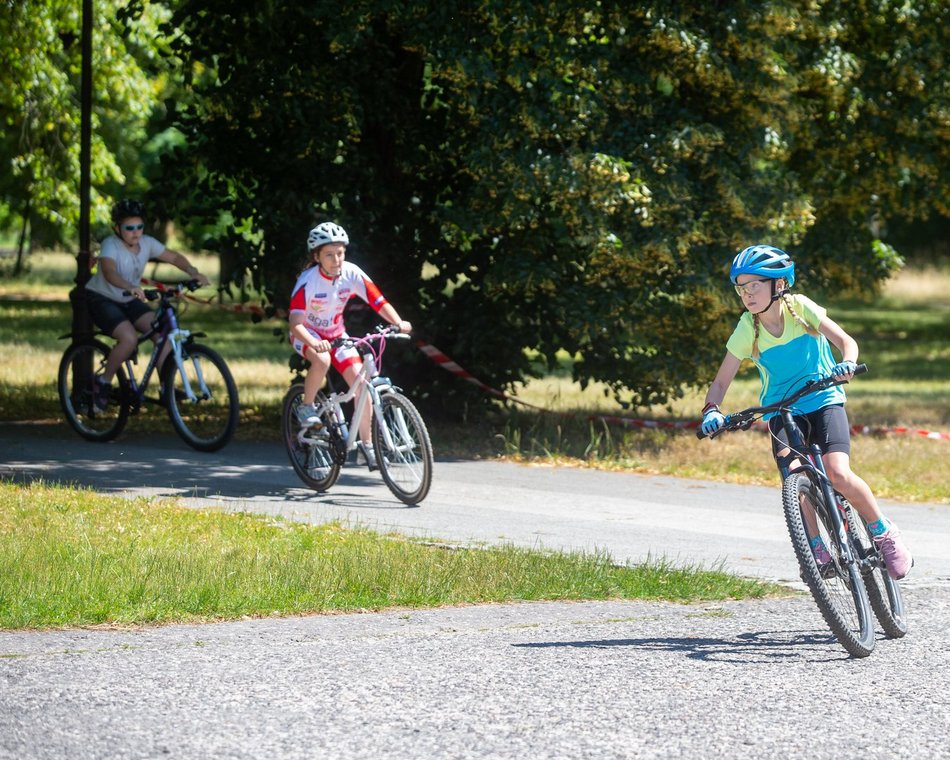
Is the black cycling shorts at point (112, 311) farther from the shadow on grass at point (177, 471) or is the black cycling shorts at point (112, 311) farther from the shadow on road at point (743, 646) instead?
the shadow on road at point (743, 646)

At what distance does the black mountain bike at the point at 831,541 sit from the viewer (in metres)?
6.37

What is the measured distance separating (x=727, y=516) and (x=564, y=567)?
273 centimetres

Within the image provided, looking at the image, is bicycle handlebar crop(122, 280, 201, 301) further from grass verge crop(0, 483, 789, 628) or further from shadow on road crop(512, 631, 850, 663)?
shadow on road crop(512, 631, 850, 663)

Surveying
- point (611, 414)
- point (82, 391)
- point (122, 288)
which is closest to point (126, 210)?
point (122, 288)

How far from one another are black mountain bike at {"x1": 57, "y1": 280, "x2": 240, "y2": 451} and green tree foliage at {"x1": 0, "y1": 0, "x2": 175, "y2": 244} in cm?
944

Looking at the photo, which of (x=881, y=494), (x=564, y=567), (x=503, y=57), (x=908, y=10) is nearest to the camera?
(x=564, y=567)

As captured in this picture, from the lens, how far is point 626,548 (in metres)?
8.91

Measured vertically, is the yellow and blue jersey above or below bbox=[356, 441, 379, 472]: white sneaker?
above

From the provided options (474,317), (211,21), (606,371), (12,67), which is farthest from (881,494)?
(12,67)

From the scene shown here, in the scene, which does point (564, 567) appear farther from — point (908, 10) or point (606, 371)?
point (908, 10)

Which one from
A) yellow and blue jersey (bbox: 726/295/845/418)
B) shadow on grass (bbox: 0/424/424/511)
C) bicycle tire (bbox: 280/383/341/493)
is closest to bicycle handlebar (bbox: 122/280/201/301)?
shadow on grass (bbox: 0/424/424/511)

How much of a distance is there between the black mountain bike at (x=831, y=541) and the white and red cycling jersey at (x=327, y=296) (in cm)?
421


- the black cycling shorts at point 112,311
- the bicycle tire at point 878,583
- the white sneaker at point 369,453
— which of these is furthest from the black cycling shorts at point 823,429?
the black cycling shorts at point 112,311

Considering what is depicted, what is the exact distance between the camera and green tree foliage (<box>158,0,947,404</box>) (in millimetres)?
12383
